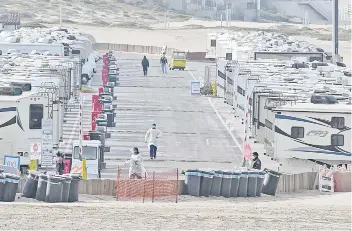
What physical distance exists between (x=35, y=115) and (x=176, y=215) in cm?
992

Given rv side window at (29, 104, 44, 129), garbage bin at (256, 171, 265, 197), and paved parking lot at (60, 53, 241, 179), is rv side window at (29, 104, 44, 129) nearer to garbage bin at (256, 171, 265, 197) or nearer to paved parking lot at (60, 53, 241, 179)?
paved parking lot at (60, 53, 241, 179)

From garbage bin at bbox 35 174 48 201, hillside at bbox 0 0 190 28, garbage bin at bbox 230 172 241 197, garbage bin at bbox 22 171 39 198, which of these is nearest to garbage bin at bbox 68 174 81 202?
garbage bin at bbox 35 174 48 201

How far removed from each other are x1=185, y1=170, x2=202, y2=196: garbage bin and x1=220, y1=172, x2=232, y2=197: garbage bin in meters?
0.63

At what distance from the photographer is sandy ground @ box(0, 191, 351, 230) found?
92.4ft

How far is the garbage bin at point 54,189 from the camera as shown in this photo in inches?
1280

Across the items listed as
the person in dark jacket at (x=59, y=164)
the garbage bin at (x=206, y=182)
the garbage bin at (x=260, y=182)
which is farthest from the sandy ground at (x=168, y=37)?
the garbage bin at (x=206, y=182)

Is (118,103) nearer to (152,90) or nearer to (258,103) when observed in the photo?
(152,90)

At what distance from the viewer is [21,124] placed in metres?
38.3

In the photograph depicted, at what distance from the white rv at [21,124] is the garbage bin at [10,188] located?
226 inches

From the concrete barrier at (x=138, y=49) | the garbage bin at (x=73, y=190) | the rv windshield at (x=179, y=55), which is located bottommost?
the garbage bin at (x=73, y=190)

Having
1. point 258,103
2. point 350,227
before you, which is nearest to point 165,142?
point 258,103

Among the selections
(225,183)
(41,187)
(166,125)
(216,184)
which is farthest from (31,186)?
(166,125)

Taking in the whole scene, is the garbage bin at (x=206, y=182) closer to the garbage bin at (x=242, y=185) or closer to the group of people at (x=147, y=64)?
the garbage bin at (x=242, y=185)

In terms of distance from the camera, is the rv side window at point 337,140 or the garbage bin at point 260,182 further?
the rv side window at point 337,140
